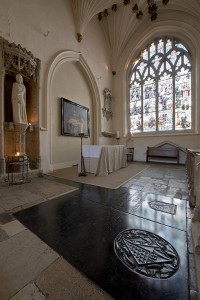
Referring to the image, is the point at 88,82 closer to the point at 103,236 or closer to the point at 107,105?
the point at 107,105

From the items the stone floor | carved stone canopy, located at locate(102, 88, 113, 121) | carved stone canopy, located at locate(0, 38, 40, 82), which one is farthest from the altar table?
carved stone canopy, located at locate(102, 88, 113, 121)

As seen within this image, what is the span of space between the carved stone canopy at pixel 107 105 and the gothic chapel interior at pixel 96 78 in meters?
0.06

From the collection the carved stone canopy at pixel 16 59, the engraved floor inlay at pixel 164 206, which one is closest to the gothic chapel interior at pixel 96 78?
the carved stone canopy at pixel 16 59

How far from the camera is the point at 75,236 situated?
142cm

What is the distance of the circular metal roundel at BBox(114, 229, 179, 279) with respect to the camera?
40.4 inches

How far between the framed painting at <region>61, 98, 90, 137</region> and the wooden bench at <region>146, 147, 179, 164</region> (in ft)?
12.0

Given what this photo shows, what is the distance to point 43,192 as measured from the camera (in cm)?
275

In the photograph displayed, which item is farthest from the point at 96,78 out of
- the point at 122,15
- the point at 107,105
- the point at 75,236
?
the point at 75,236

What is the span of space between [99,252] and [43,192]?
1.90 meters

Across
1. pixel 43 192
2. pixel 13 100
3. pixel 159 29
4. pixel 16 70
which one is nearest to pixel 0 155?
pixel 13 100

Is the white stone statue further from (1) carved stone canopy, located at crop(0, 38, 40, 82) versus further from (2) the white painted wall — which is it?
(2) the white painted wall

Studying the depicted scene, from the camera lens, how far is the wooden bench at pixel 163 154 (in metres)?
6.94

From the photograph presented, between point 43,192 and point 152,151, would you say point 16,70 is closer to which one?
point 43,192

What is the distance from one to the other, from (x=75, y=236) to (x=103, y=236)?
28 centimetres
